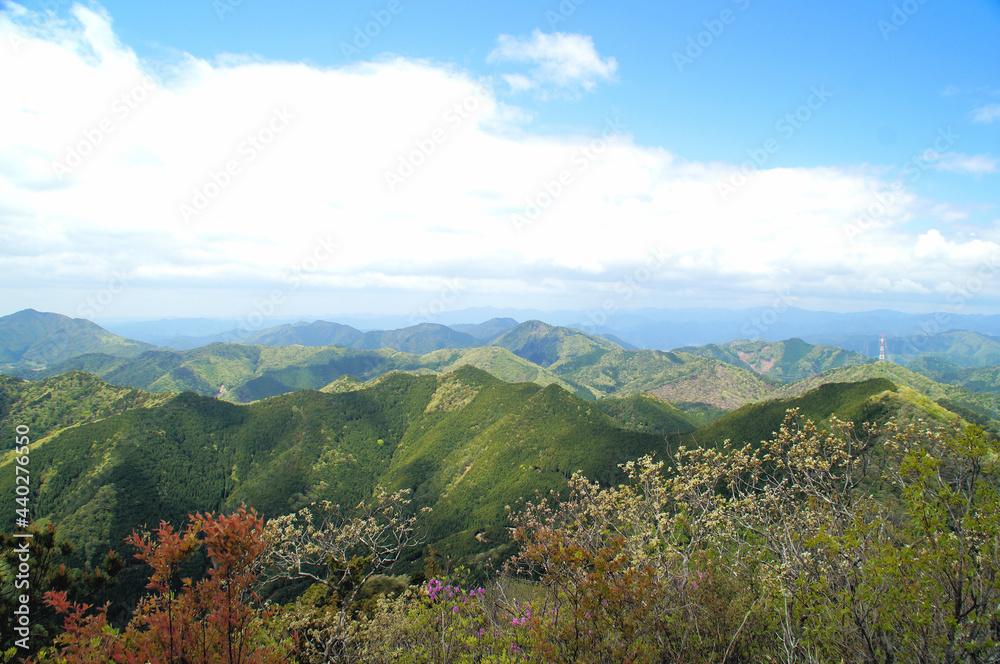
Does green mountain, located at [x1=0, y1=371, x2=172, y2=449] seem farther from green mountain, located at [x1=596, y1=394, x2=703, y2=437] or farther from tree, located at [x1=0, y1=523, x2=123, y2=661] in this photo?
green mountain, located at [x1=596, y1=394, x2=703, y2=437]

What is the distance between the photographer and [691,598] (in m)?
12.7

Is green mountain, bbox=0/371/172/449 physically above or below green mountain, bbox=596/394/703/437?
above

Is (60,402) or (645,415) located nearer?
(60,402)

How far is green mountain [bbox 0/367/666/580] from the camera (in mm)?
95875

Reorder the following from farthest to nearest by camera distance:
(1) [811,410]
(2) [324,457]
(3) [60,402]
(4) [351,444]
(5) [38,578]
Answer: (3) [60,402] → (4) [351,444] → (2) [324,457] → (1) [811,410] → (5) [38,578]

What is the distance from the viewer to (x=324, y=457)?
418ft

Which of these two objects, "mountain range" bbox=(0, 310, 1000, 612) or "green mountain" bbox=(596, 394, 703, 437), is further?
"green mountain" bbox=(596, 394, 703, 437)

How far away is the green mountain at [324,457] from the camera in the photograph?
95.9m

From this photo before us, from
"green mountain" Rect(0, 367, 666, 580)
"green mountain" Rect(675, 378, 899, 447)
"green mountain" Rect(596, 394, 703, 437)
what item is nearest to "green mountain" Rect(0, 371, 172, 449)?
"green mountain" Rect(0, 367, 666, 580)

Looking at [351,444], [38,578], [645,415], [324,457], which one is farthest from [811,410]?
[351,444]

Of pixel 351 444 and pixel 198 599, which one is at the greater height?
pixel 198 599

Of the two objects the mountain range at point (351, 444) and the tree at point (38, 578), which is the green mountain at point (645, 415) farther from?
the tree at point (38, 578)

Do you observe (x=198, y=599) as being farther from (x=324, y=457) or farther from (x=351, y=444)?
(x=351, y=444)

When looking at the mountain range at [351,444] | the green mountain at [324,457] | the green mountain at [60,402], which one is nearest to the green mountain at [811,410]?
the mountain range at [351,444]
